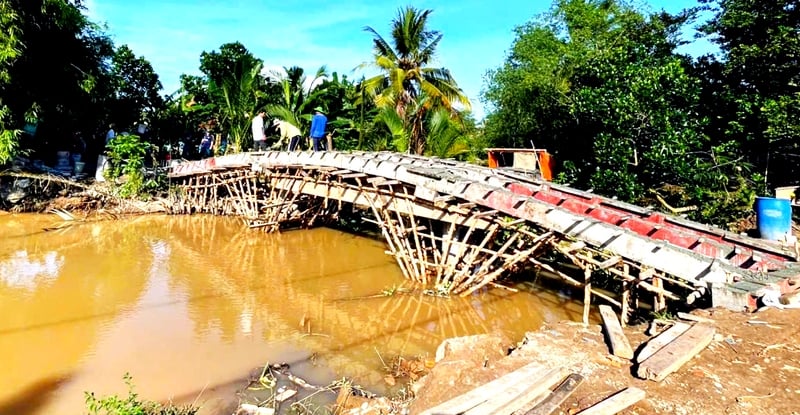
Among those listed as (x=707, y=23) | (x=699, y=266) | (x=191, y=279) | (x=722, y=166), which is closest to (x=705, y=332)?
(x=699, y=266)

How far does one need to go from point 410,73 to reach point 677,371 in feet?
56.7

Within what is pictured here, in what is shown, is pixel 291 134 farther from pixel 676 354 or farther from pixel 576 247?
pixel 676 354

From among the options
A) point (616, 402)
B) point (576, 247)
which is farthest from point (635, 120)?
point (616, 402)

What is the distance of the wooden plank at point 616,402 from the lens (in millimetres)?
3250

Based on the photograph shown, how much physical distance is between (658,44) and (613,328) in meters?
10.6

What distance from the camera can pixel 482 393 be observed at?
356cm

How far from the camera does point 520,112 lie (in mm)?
16219

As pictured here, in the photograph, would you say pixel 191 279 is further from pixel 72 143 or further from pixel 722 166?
pixel 72 143

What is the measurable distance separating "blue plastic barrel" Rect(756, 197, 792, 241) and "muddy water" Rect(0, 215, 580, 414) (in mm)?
3096

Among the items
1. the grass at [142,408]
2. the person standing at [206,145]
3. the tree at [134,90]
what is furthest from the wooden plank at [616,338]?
the tree at [134,90]

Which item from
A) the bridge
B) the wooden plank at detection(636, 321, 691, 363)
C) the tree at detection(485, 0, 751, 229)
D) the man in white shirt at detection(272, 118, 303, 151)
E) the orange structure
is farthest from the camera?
the man in white shirt at detection(272, 118, 303, 151)

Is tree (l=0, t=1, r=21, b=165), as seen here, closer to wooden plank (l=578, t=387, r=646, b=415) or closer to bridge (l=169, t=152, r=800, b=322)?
bridge (l=169, t=152, r=800, b=322)

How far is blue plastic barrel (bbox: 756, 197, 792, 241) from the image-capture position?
23.4ft

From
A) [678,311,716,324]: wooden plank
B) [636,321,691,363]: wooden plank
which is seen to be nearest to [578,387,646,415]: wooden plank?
[636,321,691,363]: wooden plank
